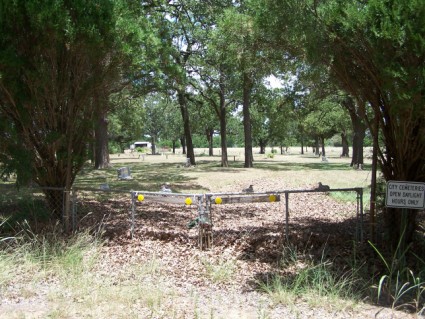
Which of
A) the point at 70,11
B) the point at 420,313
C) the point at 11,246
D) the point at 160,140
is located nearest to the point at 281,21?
the point at 70,11

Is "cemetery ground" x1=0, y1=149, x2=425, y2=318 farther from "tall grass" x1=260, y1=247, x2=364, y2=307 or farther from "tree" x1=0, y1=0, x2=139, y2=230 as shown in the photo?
"tree" x1=0, y1=0, x2=139, y2=230

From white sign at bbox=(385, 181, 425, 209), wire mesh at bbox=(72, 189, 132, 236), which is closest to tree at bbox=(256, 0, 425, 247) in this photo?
white sign at bbox=(385, 181, 425, 209)

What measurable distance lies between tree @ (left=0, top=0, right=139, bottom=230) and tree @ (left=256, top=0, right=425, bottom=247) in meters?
2.76

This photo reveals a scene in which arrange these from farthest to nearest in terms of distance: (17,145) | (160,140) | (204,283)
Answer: (160,140) < (17,145) < (204,283)

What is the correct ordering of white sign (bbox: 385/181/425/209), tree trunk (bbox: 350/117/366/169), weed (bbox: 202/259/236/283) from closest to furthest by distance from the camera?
white sign (bbox: 385/181/425/209) < weed (bbox: 202/259/236/283) < tree trunk (bbox: 350/117/366/169)

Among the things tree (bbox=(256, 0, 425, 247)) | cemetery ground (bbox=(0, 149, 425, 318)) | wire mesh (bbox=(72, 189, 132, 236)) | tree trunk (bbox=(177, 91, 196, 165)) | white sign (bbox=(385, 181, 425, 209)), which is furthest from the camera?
tree trunk (bbox=(177, 91, 196, 165))

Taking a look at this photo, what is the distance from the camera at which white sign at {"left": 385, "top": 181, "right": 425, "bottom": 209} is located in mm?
5293

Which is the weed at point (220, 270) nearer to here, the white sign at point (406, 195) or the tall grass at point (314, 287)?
the tall grass at point (314, 287)

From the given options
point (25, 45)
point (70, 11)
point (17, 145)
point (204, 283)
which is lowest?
point (204, 283)

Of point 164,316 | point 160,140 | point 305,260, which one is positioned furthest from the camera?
point 160,140

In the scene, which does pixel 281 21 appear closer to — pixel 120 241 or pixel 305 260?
pixel 305 260

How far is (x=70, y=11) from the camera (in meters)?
6.73

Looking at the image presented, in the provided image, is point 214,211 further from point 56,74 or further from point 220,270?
point 56,74

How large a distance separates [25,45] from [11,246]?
10.9 ft
